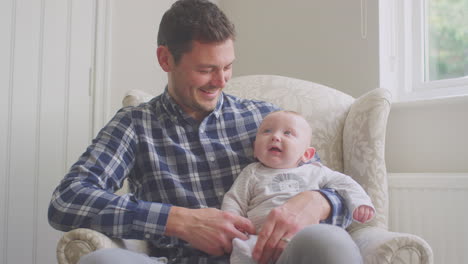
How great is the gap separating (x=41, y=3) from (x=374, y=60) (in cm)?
139

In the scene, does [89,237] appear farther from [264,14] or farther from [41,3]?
[264,14]

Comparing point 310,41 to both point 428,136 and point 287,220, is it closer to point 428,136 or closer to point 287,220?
point 428,136

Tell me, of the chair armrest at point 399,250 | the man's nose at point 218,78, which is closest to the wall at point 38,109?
the man's nose at point 218,78

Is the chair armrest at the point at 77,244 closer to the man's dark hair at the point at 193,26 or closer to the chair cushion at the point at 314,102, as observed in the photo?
the man's dark hair at the point at 193,26

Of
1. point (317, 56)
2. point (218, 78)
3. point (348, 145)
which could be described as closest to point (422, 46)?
point (317, 56)

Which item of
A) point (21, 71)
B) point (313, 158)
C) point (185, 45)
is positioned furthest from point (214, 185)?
point (21, 71)

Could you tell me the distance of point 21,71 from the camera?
1.89m

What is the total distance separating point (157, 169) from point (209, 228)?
27 centimetres

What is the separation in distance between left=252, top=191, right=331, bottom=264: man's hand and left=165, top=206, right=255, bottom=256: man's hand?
0.07m

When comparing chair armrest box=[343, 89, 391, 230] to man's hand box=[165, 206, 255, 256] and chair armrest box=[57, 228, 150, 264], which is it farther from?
chair armrest box=[57, 228, 150, 264]

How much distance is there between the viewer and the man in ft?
3.68

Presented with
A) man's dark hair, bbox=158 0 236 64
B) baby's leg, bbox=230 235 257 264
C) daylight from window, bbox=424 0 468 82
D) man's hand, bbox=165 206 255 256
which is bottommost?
baby's leg, bbox=230 235 257 264

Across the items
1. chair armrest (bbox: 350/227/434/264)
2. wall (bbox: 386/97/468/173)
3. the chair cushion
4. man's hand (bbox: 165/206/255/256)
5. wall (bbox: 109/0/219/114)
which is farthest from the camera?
wall (bbox: 109/0/219/114)

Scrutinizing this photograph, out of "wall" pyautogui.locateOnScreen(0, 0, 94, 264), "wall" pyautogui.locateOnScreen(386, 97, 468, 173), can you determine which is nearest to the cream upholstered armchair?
"wall" pyautogui.locateOnScreen(386, 97, 468, 173)
